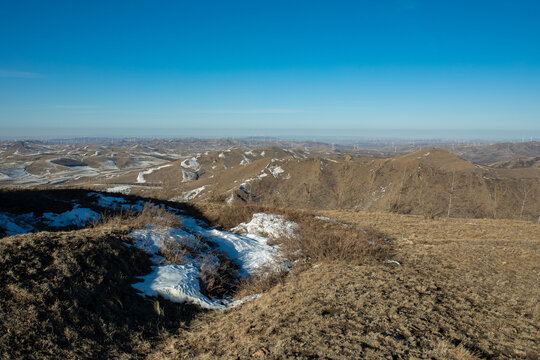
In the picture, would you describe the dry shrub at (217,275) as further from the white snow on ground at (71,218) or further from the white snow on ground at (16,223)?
the white snow on ground at (16,223)

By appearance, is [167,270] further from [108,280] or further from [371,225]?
[371,225]

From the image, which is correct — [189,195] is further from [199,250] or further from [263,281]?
[263,281]

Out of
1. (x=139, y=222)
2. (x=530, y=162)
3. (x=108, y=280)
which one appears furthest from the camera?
(x=530, y=162)

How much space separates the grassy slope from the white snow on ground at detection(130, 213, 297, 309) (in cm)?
71

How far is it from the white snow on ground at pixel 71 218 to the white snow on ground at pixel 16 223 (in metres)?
0.46

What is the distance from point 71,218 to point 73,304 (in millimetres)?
7324

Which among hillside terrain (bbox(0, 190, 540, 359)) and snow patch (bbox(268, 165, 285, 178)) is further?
snow patch (bbox(268, 165, 285, 178))

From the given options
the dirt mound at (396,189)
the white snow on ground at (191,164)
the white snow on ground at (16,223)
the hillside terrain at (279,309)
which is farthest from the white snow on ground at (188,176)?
the hillside terrain at (279,309)

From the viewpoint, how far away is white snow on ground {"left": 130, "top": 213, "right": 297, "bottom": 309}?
534 centimetres

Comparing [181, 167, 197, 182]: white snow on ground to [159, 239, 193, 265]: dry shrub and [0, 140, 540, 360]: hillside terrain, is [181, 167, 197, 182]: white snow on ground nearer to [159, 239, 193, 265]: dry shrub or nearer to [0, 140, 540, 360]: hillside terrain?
[0, 140, 540, 360]: hillside terrain

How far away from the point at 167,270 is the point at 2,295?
259 cm

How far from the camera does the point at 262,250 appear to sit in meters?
8.35

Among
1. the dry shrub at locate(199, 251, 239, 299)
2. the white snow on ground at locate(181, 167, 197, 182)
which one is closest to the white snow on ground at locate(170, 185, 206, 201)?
the white snow on ground at locate(181, 167, 197, 182)

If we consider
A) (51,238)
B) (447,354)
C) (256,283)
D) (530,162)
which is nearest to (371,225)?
(256,283)
